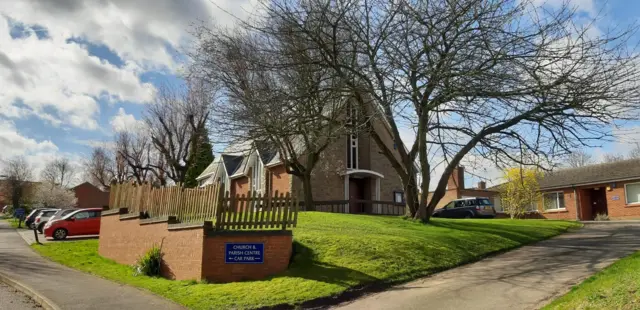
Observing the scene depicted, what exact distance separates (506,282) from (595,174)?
3083 cm

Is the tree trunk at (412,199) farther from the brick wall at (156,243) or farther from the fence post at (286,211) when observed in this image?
the brick wall at (156,243)

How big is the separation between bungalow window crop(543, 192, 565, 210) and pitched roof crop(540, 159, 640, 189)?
0.91 meters

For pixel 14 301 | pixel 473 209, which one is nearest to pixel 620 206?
pixel 473 209

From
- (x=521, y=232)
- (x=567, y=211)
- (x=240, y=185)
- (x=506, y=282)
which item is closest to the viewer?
(x=506, y=282)

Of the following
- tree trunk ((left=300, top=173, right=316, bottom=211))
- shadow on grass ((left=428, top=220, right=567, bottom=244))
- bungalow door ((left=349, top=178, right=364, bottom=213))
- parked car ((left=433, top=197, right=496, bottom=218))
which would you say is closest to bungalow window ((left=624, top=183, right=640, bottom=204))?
parked car ((left=433, top=197, right=496, bottom=218))

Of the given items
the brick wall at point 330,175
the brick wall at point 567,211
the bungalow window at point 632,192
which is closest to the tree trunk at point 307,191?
the brick wall at point 330,175

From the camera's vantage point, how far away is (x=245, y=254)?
37.6 ft

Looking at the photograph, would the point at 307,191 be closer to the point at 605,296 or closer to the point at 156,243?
the point at 156,243

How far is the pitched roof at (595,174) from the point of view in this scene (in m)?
32.8

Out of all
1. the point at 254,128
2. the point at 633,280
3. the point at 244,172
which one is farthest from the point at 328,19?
the point at 244,172

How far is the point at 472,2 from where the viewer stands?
11.9 meters

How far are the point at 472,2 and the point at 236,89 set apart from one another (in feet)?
34.7

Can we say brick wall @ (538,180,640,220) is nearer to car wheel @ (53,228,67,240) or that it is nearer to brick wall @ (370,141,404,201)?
brick wall @ (370,141,404,201)

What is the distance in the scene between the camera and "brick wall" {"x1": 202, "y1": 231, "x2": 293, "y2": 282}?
448 inches
